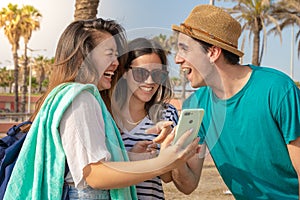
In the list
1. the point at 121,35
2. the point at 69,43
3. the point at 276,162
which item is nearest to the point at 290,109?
the point at 276,162

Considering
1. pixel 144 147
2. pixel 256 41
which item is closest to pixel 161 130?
pixel 144 147

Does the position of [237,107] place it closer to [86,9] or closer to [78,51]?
[78,51]

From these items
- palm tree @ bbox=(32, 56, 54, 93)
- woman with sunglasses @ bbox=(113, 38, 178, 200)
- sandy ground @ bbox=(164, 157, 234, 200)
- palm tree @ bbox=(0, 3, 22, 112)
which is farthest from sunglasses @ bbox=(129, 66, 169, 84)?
palm tree @ bbox=(32, 56, 54, 93)

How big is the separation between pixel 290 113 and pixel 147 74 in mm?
660

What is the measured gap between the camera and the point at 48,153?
5.90ft

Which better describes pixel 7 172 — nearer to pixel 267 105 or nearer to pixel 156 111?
pixel 156 111

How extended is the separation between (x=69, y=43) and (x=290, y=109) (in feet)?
3.29

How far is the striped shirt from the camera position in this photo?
Result: 90.0 inches

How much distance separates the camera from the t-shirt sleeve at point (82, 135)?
5.65 ft

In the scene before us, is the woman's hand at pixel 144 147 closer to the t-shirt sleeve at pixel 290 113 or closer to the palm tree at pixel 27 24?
the t-shirt sleeve at pixel 290 113

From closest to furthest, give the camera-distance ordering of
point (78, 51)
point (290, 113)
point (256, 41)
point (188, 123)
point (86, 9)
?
point (188, 123)
point (78, 51)
point (290, 113)
point (86, 9)
point (256, 41)

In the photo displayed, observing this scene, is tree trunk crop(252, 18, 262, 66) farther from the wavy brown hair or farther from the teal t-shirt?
the wavy brown hair

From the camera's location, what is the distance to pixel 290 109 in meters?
2.12

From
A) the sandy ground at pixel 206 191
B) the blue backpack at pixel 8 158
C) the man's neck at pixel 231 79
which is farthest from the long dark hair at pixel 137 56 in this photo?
the sandy ground at pixel 206 191
